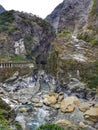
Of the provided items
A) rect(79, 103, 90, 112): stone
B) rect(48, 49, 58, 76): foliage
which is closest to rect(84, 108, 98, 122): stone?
rect(79, 103, 90, 112): stone

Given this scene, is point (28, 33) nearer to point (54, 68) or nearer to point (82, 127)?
point (54, 68)

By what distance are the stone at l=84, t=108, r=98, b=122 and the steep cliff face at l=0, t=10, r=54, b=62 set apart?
73.4m

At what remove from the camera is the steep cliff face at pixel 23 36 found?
141250 mm

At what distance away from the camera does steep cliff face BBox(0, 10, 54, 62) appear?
14125 centimetres

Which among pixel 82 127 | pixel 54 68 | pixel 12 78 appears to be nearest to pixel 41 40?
pixel 12 78

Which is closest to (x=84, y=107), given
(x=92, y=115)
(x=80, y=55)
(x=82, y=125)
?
(x=92, y=115)

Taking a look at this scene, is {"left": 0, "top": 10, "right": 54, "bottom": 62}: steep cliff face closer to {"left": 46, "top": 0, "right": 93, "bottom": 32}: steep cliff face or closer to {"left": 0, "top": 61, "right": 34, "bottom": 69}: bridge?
{"left": 0, "top": 61, "right": 34, "bottom": 69}: bridge

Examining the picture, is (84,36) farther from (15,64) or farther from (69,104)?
(15,64)

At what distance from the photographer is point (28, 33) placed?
159 meters

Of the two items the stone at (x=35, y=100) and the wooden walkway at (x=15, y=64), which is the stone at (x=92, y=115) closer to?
the stone at (x=35, y=100)

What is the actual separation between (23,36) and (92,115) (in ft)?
325

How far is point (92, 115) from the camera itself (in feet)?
192

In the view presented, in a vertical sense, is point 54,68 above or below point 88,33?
below

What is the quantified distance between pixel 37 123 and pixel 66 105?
10.8 meters
